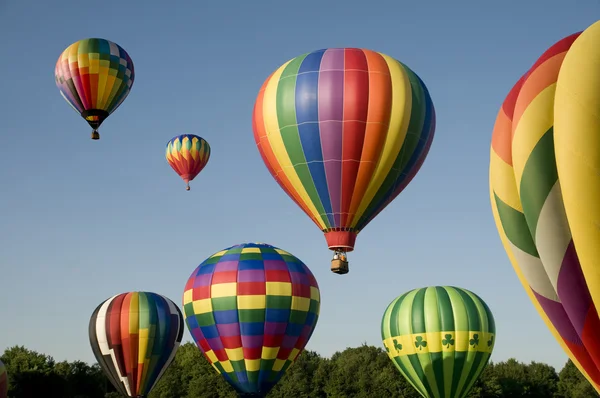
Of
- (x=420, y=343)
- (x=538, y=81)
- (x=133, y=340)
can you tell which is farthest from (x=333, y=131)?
(x=133, y=340)

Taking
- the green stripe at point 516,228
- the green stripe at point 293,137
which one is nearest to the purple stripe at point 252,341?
the green stripe at point 293,137

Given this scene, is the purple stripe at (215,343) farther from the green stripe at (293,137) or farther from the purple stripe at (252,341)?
the green stripe at (293,137)

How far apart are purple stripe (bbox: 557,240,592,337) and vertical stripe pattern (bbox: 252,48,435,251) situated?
1142 centimetres

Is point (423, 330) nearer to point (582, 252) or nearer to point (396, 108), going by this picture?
point (396, 108)

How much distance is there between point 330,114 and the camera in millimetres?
21062

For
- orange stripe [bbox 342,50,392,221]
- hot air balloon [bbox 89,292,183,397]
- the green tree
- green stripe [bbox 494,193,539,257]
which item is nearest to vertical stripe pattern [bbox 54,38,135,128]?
hot air balloon [bbox 89,292,183,397]

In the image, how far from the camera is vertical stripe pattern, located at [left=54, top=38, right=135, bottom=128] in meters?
31.6

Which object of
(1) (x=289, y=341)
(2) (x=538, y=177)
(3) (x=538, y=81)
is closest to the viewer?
(2) (x=538, y=177)

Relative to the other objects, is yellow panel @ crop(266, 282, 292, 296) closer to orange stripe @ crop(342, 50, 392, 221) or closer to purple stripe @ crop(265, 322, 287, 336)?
purple stripe @ crop(265, 322, 287, 336)

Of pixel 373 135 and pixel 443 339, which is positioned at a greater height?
pixel 373 135

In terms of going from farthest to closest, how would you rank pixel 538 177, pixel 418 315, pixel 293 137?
pixel 418 315 → pixel 293 137 → pixel 538 177

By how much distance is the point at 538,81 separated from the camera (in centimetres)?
987

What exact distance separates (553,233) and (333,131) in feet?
38.7

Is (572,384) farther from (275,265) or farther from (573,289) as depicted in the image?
(573,289)
